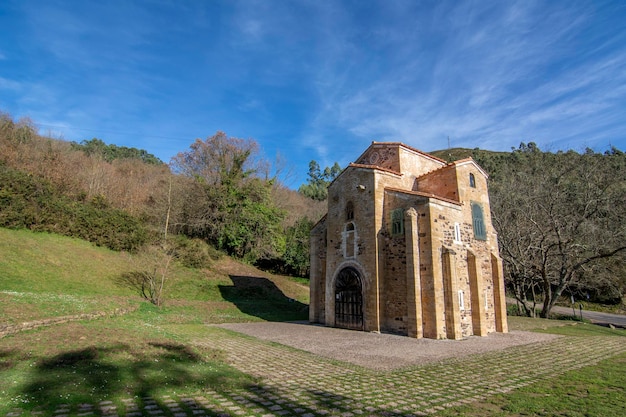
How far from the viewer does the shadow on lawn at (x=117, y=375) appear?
571 cm

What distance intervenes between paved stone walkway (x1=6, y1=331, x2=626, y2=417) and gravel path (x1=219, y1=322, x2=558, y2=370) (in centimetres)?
68

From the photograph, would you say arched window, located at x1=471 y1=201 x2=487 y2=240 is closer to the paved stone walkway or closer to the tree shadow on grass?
the paved stone walkway

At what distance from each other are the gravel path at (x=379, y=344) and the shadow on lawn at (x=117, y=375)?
166 inches

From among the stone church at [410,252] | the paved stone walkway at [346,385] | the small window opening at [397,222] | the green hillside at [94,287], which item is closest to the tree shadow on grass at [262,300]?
the green hillside at [94,287]

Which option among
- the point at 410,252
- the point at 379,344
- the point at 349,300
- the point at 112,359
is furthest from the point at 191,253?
the point at 112,359

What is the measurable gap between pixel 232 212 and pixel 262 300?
425 inches

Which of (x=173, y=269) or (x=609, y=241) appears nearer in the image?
(x=609, y=241)

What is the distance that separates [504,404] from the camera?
6.14 metres

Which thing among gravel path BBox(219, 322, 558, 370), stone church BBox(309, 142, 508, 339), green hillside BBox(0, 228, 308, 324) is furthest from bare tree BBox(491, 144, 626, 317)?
green hillside BBox(0, 228, 308, 324)

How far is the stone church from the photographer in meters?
15.1

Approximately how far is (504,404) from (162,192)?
3271cm

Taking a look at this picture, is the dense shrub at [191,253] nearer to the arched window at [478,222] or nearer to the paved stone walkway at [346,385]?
the paved stone walkway at [346,385]

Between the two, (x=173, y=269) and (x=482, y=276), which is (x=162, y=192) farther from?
(x=482, y=276)

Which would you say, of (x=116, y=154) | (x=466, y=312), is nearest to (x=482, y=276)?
(x=466, y=312)
